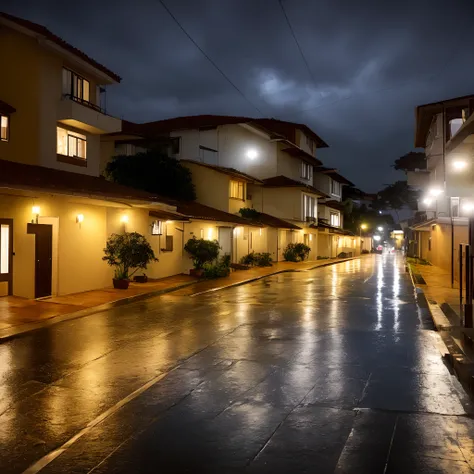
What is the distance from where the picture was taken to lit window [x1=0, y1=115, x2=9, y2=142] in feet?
63.5

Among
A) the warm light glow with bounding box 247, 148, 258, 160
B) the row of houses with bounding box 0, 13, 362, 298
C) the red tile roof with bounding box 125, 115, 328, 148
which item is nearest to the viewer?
the row of houses with bounding box 0, 13, 362, 298

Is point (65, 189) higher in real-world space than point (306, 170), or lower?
lower

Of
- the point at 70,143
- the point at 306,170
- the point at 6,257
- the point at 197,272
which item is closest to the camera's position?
the point at 6,257

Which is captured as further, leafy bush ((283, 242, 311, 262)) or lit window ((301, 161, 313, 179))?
lit window ((301, 161, 313, 179))

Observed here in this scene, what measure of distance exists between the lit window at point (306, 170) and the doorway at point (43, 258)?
123 feet

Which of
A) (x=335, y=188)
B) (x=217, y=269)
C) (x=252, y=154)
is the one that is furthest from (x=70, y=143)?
(x=335, y=188)

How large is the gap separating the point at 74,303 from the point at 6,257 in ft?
8.91

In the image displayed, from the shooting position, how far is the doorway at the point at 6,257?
1677cm

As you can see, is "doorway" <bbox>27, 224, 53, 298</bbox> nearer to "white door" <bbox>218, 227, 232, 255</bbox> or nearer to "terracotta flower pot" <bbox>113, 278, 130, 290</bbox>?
"terracotta flower pot" <bbox>113, 278, 130, 290</bbox>

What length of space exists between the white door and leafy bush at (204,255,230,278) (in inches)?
143

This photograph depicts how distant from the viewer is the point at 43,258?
688 inches

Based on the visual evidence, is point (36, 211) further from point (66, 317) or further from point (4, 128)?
point (66, 317)

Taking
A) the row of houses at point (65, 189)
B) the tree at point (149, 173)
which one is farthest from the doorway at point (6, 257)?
the tree at point (149, 173)

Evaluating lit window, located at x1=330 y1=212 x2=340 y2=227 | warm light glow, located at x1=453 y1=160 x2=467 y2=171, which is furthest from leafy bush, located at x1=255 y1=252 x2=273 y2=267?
warm light glow, located at x1=453 y1=160 x2=467 y2=171
